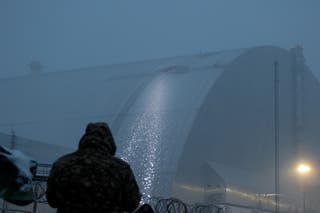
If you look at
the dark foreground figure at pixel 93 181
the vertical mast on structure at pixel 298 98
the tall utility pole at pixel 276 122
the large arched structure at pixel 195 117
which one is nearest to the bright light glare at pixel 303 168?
the large arched structure at pixel 195 117

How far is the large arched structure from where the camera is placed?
71.1 ft

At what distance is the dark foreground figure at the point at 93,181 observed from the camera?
437 centimetres

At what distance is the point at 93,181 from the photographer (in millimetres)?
4371

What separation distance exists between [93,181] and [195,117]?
1764 centimetres

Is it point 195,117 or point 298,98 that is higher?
point 298,98

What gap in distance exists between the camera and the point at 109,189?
14.3 ft

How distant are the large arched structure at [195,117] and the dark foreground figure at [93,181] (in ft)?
49.4

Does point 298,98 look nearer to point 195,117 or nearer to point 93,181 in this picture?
point 195,117

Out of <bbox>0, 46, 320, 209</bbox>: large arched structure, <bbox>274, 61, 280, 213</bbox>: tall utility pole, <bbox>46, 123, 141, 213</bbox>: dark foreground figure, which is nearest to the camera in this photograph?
<bbox>46, 123, 141, 213</bbox>: dark foreground figure

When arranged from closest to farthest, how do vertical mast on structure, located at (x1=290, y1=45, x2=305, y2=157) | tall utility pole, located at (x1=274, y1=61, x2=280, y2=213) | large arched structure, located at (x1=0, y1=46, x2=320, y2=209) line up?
large arched structure, located at (x1=0, y1=46, x2=320, y2=209) → tall utility pole, located at (x1=274, y1=61, x2=280, y2=213) → vertical mast on structure, located at (x1=290, y1=45, x2=305, y2=157)

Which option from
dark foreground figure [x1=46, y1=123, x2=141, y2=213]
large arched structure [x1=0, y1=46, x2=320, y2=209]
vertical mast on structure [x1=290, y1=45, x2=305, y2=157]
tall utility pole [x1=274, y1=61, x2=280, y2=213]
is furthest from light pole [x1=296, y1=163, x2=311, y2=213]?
dark foreground figure [x1=46, y1=123, x2=141, y2=213]

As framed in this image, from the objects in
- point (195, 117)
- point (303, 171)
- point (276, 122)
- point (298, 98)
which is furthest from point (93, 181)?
point (303, 171)

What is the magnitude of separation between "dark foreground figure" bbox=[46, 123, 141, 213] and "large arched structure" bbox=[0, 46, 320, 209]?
15.1 m

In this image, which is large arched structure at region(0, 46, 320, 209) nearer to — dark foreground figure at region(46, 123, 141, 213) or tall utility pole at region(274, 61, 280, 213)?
tall utility pole at region(274, 61, 280, 213)
